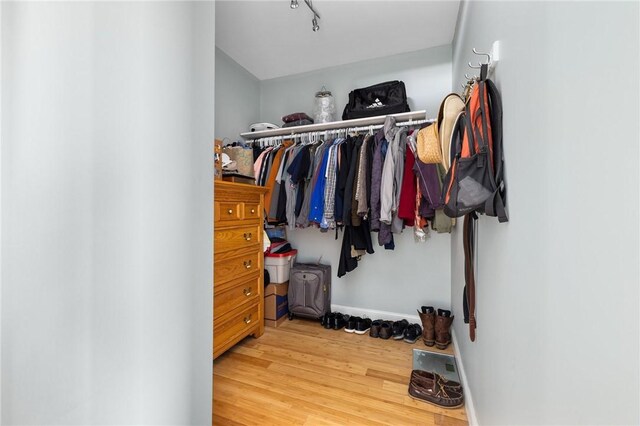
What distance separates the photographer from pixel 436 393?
146cm

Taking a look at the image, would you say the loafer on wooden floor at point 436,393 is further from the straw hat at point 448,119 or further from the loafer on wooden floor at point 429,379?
the straw hat at point 448,119

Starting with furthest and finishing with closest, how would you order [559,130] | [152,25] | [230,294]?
[230,294]
[152,25]
[559,130]

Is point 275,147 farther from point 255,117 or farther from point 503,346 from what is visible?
point 503,346

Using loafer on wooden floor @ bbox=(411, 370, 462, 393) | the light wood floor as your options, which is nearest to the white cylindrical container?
the light wood floor

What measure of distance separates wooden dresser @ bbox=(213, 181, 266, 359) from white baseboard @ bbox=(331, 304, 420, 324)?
0.79 meters

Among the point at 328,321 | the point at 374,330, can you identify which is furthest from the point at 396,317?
the point at 328,321

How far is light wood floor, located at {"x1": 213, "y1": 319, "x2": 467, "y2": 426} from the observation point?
53.1 inches

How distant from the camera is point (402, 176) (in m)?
1.88

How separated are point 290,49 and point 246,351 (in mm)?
2512

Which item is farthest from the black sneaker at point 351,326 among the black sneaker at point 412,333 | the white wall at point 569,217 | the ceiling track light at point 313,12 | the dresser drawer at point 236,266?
the ceiling track light at point 313,12

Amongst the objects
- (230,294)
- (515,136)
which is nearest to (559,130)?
(515,136)

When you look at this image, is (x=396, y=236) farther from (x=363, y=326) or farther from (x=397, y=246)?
(x=363, y=326)

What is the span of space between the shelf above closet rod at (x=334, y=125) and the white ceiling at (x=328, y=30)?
0.65 metres

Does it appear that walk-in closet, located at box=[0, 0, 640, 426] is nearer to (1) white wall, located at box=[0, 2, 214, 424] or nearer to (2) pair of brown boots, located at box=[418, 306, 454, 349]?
(1) white wall, located at box=[0, 2, 214, 424]
